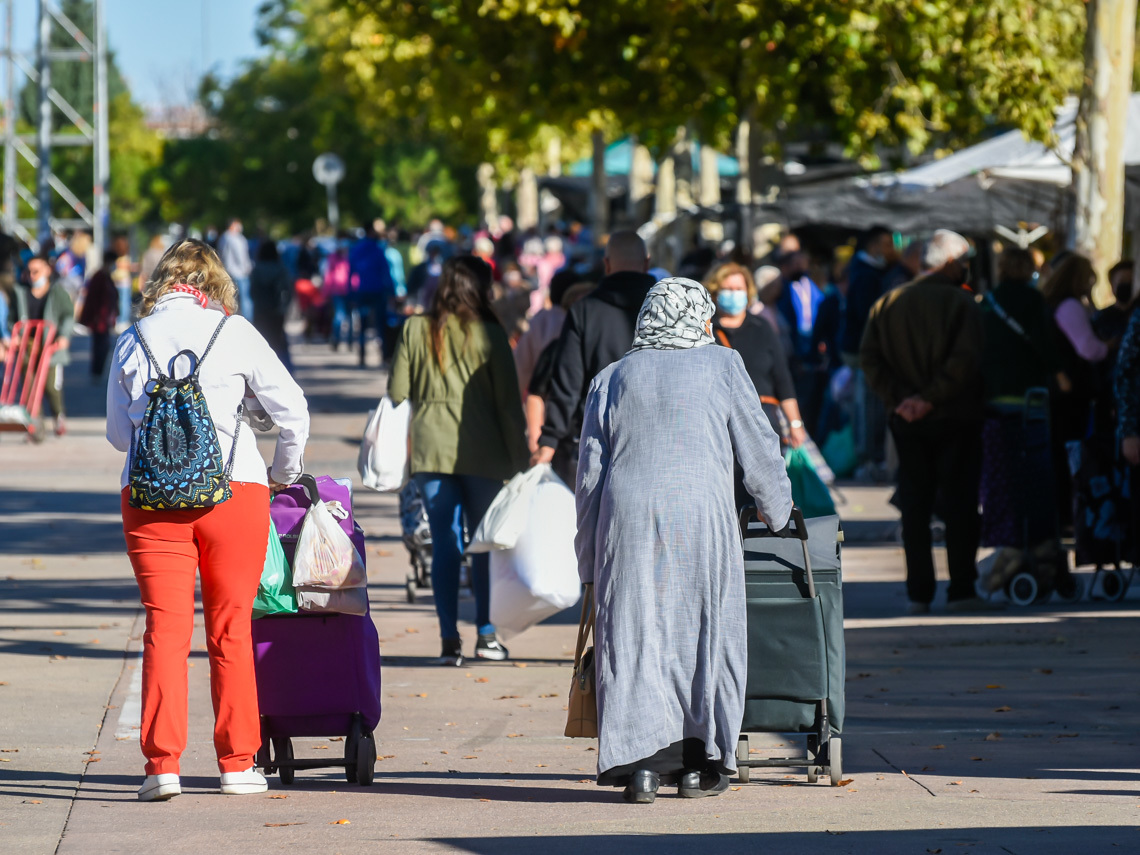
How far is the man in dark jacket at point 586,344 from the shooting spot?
827 centimetres

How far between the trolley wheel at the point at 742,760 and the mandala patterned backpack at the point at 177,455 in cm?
181

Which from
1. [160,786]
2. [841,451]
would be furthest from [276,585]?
[841,451]

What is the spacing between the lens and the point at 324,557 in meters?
6.17

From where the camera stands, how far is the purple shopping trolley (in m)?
6.29

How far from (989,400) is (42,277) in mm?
11674

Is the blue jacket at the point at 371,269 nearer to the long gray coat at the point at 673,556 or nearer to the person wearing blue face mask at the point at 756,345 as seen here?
the person wearing blue face mask at the point at 756,345

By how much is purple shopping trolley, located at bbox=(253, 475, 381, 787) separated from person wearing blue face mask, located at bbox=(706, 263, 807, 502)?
10.7 ft

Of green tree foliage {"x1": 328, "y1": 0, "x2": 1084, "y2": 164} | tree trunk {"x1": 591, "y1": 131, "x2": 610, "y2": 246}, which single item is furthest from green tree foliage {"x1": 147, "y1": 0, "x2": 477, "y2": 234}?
green tree foliage {"x1": 328, "y1": 0, "x2": 1084, "y2": 164}

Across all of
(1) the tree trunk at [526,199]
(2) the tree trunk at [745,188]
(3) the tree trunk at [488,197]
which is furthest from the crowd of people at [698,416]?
(3) the tree trunk at [488,197]

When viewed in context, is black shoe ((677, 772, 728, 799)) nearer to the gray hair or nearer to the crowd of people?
the crowd of people

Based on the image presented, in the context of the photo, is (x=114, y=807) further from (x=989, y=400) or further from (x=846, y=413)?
(x=846, y=413)

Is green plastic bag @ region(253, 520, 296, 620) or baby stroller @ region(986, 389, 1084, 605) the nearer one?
green plastic bag @ region(253, 520, 296, 620)

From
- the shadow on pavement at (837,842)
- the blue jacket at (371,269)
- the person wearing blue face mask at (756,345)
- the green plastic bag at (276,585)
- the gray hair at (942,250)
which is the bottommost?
the shadow on pavement at (837,842)

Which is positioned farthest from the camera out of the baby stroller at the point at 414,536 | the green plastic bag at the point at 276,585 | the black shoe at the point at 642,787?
the baby stroller at the point at 414,536
